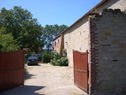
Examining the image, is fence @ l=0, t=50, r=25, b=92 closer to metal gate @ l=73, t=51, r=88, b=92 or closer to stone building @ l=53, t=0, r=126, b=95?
metal gate @ l=73, t=51, r=88, b=92

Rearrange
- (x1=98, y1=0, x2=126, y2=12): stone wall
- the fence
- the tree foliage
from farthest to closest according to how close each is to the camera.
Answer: the tree foliage < (x1=98, y1=0, x2=126, y2=12): stone wall < the fence

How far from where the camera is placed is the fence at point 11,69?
7241 millimetres

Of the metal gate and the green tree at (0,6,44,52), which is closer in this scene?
the metal gate

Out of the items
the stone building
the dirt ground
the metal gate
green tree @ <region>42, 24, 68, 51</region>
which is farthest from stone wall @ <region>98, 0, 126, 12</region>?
green tree @ <region>42, 24, 68, 51</region>

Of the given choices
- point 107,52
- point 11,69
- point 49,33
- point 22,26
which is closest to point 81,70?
point 107,52

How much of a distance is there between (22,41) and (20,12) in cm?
903

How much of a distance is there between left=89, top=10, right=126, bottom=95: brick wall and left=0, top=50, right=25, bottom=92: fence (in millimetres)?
4250

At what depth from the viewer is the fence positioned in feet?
23.8

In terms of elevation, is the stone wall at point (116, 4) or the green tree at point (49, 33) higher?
the green tree at point (49, 33)

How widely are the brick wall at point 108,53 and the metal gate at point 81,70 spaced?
28.4 inches

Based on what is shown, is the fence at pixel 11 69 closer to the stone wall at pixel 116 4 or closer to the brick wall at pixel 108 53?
the brick wall at pixel 108 53

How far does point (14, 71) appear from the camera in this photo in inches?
308

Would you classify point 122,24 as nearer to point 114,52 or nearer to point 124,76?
point 114,52

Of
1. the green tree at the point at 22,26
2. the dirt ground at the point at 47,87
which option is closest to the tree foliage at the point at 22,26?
the green tree at the point at 22,26
